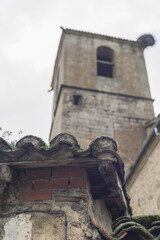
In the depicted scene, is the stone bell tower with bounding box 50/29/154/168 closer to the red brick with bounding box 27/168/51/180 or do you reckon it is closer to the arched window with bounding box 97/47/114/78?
the arched window with bounding box 97/47/114/78

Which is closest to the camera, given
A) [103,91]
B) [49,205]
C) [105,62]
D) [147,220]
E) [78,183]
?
[49,205]

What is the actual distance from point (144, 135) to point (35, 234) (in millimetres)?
9479

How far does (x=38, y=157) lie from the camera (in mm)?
2502

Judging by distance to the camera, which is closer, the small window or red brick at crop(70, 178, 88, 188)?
red brick at crop(70, 178, 88, 188)

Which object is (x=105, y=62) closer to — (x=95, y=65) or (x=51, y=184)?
(x=95, y=65)

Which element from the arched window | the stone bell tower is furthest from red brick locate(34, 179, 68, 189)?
the arched window

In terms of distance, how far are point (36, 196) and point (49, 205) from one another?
0.13m

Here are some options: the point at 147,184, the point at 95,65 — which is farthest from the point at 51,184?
the point at 95,65

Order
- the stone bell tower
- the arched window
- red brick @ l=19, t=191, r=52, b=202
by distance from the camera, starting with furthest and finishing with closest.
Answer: the arched window < the stone bell tower < red brick @ l=19, t=191, r=52, b=202

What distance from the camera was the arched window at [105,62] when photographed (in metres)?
13.6

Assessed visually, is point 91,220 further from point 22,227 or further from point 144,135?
point 144,135

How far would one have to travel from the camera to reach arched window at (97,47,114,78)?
13.6 meters

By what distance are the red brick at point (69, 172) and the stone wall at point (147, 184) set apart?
4258 millimetres

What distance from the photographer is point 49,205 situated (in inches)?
95.0
